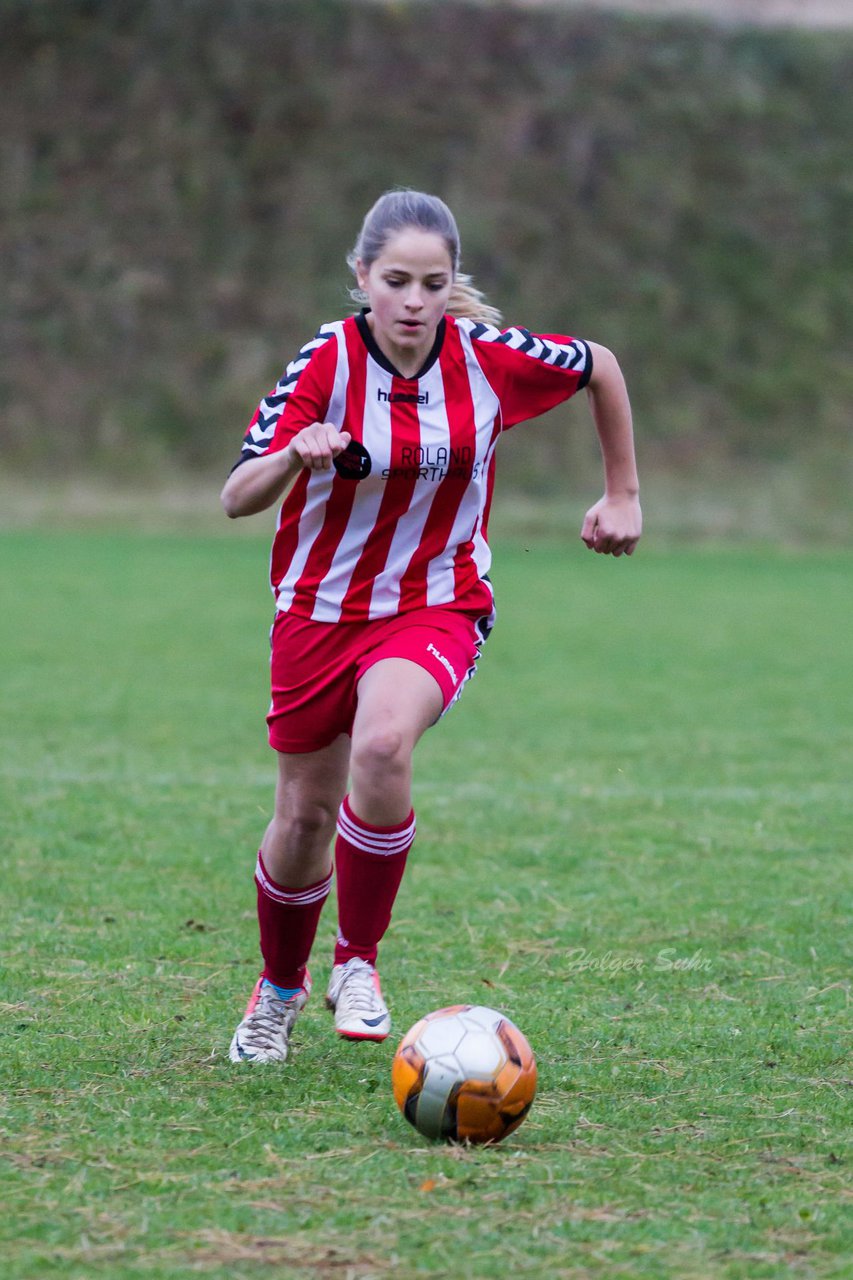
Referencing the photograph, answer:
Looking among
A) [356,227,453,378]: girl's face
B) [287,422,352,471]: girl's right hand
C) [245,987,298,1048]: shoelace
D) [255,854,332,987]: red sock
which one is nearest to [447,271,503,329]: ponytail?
[356,227,453,378]: girl's face

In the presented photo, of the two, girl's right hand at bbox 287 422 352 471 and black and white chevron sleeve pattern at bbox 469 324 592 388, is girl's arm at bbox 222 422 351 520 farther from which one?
black and white chevron sleeve pattern at bbox 469 324 592 388

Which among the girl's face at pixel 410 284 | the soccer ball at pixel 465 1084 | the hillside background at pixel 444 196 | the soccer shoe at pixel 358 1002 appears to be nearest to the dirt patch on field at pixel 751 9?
the hillside background at pixel 444 196

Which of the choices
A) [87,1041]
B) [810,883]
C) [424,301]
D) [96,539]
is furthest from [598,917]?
[96,539]

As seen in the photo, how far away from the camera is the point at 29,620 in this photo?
12.3 meters

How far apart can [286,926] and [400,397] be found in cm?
117

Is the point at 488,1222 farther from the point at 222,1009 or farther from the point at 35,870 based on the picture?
the point at 35,870

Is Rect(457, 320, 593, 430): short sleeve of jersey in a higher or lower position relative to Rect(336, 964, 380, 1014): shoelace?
higher

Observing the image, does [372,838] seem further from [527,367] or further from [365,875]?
[527,367]

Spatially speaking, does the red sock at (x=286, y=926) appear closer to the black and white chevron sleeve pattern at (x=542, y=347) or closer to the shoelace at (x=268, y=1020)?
the shoelace at (x=268, y=1020)

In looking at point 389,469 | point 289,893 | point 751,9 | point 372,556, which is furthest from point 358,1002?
point 751,9

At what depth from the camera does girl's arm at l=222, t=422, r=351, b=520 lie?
326 centimetres

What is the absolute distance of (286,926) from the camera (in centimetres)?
374

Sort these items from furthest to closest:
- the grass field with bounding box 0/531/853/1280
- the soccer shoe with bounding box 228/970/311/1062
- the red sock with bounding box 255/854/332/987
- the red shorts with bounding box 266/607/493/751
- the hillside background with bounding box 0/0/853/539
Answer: the hillside background with bounding box 0/0/853/539 → the red sock with bounding box 255/854/332/987 → the red shorts with bounding box 266/607/493/751 → the soccer shoe with bounding box 228/970/311/1062 → the grass field with bounding box 0/531/853/1280

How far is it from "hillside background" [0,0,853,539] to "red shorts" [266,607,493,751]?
2113 centimetres
